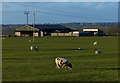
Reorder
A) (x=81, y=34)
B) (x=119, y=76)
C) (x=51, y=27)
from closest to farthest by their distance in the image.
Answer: (x=119, y=76) → (x=81, y=34) → (x=51, y=27)

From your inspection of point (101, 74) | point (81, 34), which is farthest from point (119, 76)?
point (81, 34)

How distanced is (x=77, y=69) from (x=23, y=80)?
5.46 meters

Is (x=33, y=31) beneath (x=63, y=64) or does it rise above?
above

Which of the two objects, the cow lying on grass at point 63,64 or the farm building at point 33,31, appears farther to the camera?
the farm building at point 33,31

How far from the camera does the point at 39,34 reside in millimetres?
170000

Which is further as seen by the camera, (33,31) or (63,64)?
(33,31)

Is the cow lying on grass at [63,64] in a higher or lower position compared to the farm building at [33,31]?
lower

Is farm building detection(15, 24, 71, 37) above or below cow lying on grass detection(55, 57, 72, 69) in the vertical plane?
above

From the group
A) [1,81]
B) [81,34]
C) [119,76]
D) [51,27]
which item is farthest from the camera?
[51,27]

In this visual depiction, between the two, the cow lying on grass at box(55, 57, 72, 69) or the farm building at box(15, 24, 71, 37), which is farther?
the farm building at box(15, 24, 71, 37)

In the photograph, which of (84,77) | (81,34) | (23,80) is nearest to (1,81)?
(23,80)

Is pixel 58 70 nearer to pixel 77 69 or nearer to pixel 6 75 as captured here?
pixel 77 69

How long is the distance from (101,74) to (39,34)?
5882 inches

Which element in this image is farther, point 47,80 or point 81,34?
point 81,34
